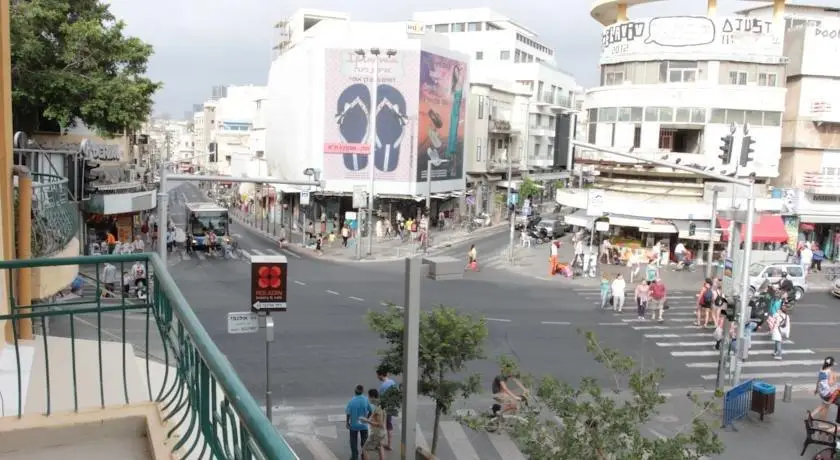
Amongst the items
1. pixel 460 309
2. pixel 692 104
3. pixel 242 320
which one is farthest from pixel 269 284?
pixel 692 104

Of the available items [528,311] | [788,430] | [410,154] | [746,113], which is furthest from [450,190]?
[788,430]

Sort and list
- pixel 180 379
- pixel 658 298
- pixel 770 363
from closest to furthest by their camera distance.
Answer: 1. pixel 180 379
2. pixel 770 363
3. pixel 658 298

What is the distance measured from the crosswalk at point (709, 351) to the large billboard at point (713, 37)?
18.7 meters

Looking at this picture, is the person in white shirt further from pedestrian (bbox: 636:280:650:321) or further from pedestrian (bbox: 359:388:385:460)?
pedestrian (bbox: 359:388:385:460)

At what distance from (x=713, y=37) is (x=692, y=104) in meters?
3.59

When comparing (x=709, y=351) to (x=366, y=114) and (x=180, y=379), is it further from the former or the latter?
(x=366, y=114)

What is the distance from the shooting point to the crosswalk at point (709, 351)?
17344 millimetres

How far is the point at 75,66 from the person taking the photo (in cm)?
2900

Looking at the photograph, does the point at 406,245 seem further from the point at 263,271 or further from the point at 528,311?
the point at 263,271

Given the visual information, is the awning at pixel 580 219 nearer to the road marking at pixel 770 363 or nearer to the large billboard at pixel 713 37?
the large billboard at pixel 713 37

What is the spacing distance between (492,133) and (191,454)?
57.6 meters

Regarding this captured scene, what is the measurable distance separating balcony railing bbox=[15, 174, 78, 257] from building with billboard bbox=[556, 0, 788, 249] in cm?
3098

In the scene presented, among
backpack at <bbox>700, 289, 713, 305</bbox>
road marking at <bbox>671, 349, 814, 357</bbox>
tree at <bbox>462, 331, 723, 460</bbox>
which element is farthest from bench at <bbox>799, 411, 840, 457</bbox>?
backpack at <bbox>700, 289, 713, 305</bbox>

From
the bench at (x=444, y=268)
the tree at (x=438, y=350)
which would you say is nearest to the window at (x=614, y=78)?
the bench at (x=444, y=268)
